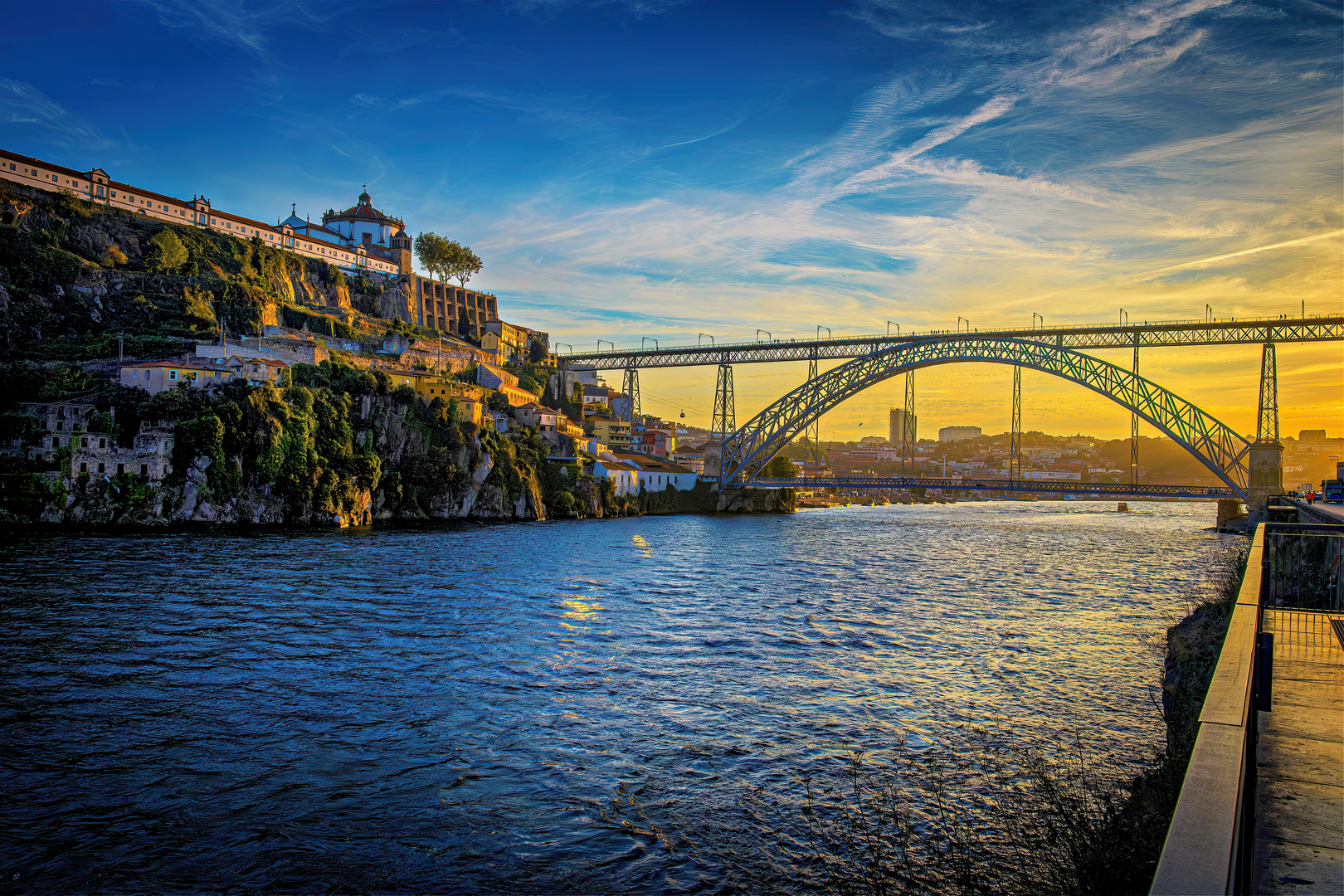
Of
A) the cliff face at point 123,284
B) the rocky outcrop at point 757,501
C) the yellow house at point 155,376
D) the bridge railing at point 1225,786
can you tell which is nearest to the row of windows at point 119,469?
the yellow house at point 155,376

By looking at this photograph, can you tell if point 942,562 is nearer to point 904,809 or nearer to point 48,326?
point 904,809

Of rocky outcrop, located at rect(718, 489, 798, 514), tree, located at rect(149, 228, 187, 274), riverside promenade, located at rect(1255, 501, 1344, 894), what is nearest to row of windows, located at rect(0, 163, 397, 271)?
tree, located at rect(149, 228, 187, 274)

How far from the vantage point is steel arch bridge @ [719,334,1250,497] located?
48906mm

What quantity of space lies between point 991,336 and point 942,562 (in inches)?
1133

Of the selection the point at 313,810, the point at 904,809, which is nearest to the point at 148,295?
the point at 313,810

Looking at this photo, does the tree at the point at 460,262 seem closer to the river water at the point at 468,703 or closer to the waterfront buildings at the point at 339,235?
the waterfront buildings at the point at 339,235

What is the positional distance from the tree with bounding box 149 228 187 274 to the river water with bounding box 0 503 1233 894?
4192 cm

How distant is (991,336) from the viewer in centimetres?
5734

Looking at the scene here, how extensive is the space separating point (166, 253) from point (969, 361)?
62567 millimetres

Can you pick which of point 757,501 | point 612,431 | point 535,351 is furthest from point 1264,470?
point 535,351

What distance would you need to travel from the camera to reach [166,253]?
60.7 m

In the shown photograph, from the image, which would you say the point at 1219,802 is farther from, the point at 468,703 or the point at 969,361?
the point at 969,361

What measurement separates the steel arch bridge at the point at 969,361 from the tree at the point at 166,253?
158 ft

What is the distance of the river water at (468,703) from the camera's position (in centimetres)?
785
